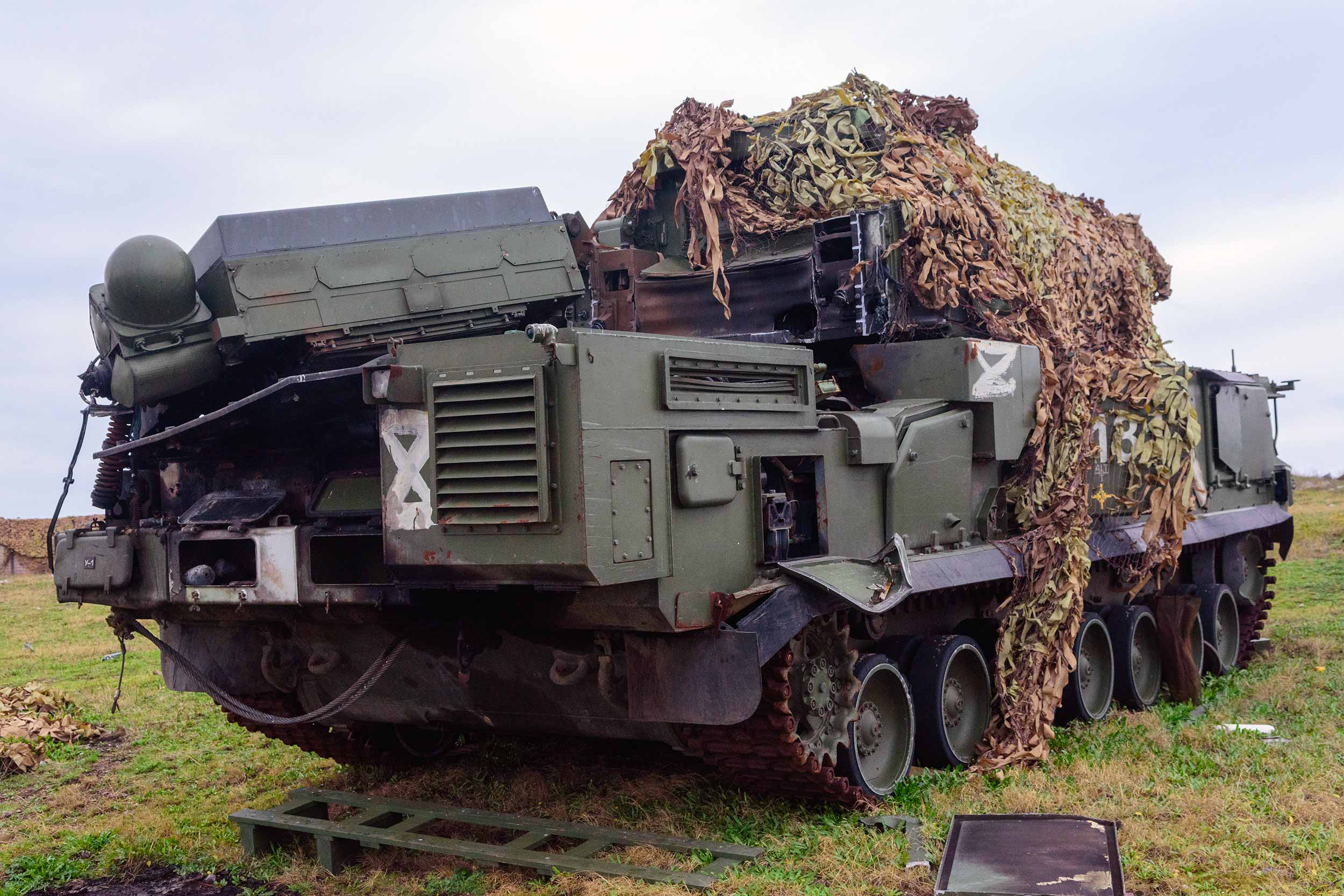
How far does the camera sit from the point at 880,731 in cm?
636

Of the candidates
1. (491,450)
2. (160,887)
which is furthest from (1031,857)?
(160,887)

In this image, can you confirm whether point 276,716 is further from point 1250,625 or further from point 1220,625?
point 1250,625

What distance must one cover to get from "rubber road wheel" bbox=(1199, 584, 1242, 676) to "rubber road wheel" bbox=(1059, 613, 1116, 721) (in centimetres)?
140

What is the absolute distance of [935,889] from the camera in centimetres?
466

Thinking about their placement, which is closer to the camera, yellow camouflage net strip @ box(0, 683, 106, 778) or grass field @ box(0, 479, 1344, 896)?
grass field @ box(0, 479, 1344, 896)

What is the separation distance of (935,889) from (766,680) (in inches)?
42.6

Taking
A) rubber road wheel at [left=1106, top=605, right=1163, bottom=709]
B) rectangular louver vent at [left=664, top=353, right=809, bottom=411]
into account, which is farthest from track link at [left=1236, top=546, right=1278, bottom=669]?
rectangular louver vent at [left=664, top=353, right=809, bottom=411]

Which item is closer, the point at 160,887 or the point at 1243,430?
the point at 160,887

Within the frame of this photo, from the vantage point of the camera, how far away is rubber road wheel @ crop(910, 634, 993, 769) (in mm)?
6629

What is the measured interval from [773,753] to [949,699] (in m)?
1.85

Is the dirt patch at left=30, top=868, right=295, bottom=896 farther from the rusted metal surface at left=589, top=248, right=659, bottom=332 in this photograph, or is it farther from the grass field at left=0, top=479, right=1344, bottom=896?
the rusted metal surface at left=589, top=248, right=659, bottom=332

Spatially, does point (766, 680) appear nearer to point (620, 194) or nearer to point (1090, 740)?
point (1090, 740)

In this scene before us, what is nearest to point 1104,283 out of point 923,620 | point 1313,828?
point 923,620

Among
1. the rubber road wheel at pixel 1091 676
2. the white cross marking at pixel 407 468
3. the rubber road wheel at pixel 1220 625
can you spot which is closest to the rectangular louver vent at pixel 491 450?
the white cross marking at pixel 407 468
